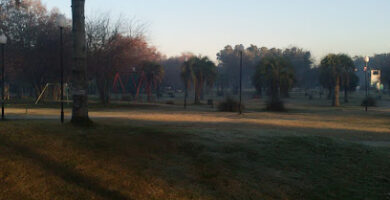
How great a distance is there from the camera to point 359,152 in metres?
10.4

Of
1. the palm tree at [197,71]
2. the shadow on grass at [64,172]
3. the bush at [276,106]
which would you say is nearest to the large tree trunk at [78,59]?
the shadow on grass at [64,172]

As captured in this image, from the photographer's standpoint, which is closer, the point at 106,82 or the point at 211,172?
the point at 211,172

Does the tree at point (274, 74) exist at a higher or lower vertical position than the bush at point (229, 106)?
higher

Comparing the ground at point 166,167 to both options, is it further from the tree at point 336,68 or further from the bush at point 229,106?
the tree at point 336,68

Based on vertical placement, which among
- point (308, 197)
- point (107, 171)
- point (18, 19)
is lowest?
point (308, 197)

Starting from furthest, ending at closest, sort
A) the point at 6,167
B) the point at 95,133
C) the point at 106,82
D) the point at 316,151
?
the point at 106,82, the point at 316,151, the point at 95,133, the point at 6,167

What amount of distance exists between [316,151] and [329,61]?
1666 inches

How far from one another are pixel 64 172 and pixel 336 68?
47608mm

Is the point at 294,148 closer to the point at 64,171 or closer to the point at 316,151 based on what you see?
the point at 316,151

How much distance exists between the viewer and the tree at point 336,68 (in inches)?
1927

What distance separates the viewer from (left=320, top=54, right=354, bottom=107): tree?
4894 centimetres

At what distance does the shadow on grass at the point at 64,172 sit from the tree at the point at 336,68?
4680cm

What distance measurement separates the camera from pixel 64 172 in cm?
643

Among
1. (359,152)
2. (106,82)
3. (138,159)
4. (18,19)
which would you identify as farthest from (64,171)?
(18,19)
